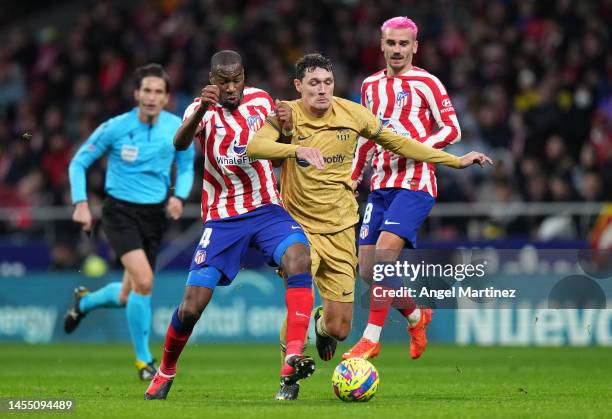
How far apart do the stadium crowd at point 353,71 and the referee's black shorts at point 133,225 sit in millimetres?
5336

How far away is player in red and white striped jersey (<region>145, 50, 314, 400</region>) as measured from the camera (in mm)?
8438

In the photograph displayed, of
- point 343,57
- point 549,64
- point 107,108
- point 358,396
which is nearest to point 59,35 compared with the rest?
point 107,108

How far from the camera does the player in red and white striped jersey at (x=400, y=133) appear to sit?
10000 mm

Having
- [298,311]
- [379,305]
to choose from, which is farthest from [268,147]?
[379,305]

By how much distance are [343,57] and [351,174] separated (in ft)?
36.5

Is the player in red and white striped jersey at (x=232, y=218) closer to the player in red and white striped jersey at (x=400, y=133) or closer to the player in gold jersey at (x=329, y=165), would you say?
the player in gold jersey at (x=329, y=165)

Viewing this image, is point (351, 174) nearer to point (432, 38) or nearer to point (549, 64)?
point (549, 64)

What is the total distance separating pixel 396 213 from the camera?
10.0m

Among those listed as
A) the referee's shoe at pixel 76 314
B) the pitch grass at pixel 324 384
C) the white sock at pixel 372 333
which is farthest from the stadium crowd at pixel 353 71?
the white sock at pixel 372 333

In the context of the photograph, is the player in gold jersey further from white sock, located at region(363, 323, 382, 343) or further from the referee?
the referee

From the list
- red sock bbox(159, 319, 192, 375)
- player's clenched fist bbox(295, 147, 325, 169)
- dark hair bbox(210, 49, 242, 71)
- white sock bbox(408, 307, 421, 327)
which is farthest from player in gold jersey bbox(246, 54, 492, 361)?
white sock bbox(408, 307, 421, 327)

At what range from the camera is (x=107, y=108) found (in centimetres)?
2131

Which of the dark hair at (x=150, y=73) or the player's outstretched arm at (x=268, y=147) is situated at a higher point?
the player's outstretched arm at (x=268, y=147)

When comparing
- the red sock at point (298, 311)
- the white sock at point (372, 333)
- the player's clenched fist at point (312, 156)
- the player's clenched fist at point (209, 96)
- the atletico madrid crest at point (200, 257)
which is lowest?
the white sock at point (372, 333)
